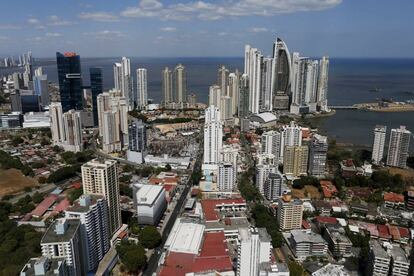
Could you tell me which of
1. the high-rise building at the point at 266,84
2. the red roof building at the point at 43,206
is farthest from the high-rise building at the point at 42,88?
the red roof building at the point at 43,206

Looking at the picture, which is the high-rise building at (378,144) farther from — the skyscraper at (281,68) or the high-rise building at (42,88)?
the high-rise building at (42,88)

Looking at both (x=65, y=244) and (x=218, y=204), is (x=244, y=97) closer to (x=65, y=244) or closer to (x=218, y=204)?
(x=218, y=204)

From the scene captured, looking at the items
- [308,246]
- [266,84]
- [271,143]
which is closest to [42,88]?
[266,84]

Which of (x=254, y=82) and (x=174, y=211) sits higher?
(x=254, y=82)

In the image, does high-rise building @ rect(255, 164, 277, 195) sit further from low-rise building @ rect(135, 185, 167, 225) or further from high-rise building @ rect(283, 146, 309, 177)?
low-rise building @ rect(135, 185, 167, 225)

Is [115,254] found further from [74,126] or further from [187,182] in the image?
[74,126]

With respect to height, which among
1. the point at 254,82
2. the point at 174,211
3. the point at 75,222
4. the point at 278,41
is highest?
the point at 278,41

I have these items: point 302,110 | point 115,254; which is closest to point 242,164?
point 115,254
